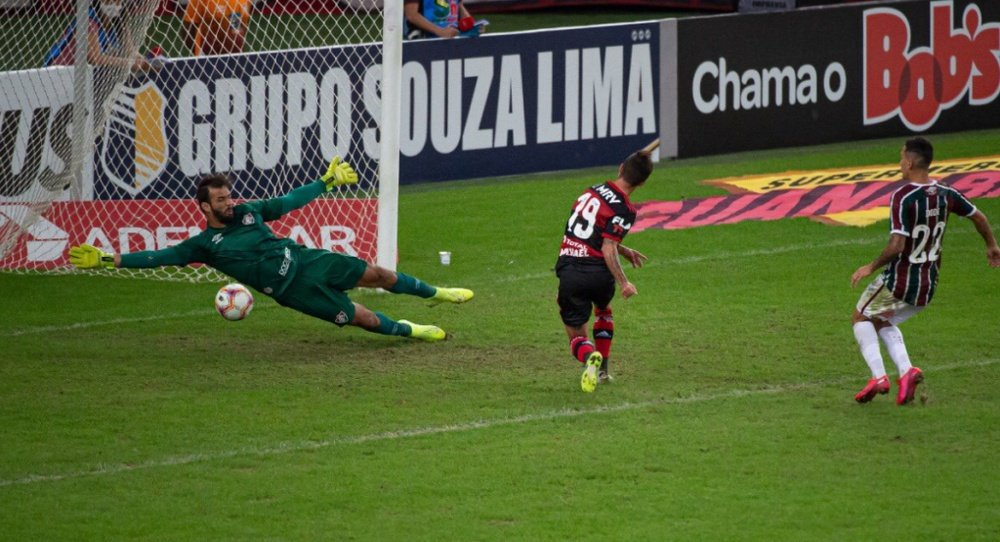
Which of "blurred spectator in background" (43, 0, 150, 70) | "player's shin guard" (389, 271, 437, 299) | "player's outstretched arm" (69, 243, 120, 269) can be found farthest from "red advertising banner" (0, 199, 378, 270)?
"player's outstretched arm" (69, 243, 120, 269)

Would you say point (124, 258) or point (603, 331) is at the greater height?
point (124, 258)

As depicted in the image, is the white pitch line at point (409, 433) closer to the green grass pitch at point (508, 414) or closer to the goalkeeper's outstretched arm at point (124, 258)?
the green grass pitch at point (508, 414)

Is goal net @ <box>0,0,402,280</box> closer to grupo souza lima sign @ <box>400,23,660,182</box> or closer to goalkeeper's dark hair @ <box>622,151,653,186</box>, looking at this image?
grupo souza lima sign @ <box>400,23,660,182</box>

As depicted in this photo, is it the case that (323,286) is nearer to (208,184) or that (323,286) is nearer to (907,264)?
(208,184)

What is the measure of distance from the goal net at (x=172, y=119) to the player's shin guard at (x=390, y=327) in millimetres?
2085

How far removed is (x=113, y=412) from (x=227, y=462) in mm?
1400

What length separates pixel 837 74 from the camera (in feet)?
59.0

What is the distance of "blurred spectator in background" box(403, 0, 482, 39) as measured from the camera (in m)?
16.2

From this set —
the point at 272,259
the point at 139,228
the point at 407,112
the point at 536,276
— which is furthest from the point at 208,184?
the point at 407,112

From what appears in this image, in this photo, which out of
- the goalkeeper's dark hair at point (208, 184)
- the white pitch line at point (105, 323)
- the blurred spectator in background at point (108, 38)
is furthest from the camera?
the blurred spectator in background at point (108, 38)

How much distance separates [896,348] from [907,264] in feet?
1.69

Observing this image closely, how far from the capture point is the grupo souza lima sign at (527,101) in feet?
51.8

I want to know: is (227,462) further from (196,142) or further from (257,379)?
(196,142)

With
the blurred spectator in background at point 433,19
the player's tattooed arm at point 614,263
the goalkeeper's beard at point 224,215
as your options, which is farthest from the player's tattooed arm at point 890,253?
the blurred spectator in background at point 433,19
